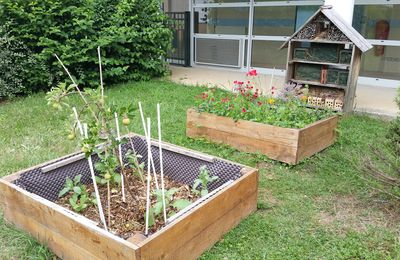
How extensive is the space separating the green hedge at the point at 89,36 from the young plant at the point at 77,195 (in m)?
4.30

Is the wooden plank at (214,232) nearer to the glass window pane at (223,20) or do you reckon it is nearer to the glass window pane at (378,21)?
the glass window pane at (378,21)

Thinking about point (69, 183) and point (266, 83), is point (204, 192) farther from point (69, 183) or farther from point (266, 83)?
point (266, 83)

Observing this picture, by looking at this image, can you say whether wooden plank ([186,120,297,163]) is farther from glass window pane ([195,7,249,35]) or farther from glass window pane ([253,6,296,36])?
glass window pane ([195,7,249,35])

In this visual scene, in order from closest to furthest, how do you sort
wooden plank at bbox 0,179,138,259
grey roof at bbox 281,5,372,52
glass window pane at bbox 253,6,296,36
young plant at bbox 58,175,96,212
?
wooden plank at bbox 0,179,138,259
young plant at bbox 58,175,96,212
grey roof at bbox 281,5,372,52
glass window pane at bbox 253,6,296,36

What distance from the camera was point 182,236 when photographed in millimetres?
2111

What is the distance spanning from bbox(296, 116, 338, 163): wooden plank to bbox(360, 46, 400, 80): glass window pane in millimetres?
3585

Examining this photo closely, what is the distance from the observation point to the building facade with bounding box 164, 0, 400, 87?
271 inches

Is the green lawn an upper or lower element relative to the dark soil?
lower

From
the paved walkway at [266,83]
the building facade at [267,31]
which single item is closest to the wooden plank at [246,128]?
the paved walkway at [266,83]

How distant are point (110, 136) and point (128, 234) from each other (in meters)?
0.61

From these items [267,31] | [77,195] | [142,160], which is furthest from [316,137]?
[267,31]

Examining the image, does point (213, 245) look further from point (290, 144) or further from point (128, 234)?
point (290, 144)

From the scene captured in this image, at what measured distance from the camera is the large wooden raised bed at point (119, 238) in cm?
194

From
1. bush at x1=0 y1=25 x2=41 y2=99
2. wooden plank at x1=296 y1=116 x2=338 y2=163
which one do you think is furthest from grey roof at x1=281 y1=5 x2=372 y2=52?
bush at x1=0 y1=25 x2=41 y2=99
